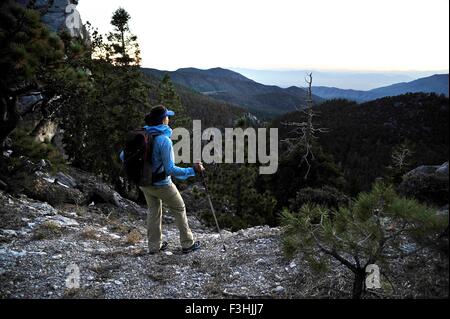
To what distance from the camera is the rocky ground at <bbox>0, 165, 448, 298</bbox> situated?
493 cm

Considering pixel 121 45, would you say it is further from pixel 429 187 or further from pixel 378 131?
pixel 378 131

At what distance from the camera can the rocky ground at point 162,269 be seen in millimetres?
4934

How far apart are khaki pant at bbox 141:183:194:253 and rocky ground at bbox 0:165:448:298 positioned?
266 mm

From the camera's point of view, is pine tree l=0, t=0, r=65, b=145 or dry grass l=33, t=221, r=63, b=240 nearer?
pine tree l=0, t=0, r=65, b=145

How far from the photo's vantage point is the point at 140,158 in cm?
618

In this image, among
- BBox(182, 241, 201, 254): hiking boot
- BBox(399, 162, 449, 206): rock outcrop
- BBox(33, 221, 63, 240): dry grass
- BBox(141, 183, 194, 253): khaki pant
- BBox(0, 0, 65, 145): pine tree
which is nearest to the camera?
BBox(399, 162, 449, 206): rock outcrop

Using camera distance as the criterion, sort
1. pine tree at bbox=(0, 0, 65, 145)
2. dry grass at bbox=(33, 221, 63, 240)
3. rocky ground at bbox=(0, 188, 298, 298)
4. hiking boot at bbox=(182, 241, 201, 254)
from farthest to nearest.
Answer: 1. dry grass at bbox=(33, 221, 63, 240)
2. hiking boot at bbox=(182, 241, 201, 254)
3. pine tree at bbox=(0, 0, 65, 145)
4. rocky ground at bbox=(0, 188, 298, 298)

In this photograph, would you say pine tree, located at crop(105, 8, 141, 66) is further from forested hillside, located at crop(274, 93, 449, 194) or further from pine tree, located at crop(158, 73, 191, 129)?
forested hillside, located at crop(274, 93, 449, 194)

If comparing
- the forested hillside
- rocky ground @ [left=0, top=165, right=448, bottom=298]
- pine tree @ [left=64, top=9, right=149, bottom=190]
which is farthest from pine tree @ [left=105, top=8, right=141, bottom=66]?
the forested hillside

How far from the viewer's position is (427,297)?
408 cm

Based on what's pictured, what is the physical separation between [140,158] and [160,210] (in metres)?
1.15

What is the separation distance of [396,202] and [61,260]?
505 centimetres

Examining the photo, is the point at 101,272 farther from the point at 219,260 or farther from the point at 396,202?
the point at 396,202

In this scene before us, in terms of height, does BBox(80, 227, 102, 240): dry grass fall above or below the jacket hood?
below
